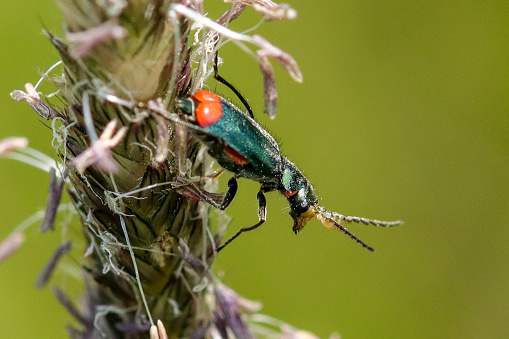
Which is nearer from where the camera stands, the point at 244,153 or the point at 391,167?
the point at 244,153

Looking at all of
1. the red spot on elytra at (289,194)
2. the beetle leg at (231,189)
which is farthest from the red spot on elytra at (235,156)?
the red spot on elytra at (289,194)

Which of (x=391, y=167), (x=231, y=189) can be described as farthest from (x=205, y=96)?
(x=391, y=167)

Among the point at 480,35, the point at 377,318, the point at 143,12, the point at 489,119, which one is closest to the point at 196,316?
the point at 143,12

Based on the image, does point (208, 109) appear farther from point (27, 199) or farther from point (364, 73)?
point (364, 73)

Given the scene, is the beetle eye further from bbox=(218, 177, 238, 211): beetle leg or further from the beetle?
bbox=(218, 177, 238, 211): beetle leg

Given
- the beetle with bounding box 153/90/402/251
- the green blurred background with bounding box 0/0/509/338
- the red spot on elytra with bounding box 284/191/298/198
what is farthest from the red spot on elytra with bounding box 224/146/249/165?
the green blurred background with bounding box 0/0/509/338

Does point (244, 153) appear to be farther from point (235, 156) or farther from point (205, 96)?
point (205, 96)
